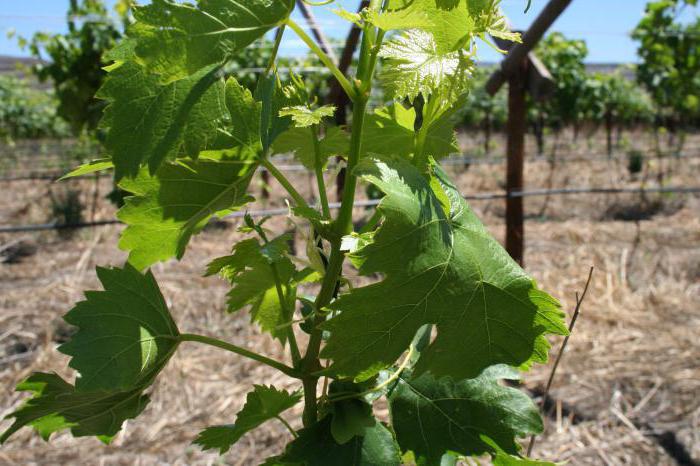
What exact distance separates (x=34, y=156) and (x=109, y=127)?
15636mm

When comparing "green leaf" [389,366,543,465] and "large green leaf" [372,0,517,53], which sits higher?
"large green leaf" [372,0,517,53]

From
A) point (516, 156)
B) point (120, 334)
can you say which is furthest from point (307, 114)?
point (516, 156)

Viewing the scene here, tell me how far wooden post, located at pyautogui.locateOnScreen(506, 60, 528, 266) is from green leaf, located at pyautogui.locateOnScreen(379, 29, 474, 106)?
282 cm

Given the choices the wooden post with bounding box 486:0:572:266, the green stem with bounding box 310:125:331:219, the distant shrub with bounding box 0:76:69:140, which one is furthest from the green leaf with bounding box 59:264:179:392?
the distant shrub with bounding box 0:76:69:140

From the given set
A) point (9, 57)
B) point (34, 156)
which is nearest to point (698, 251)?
point (34, 156)

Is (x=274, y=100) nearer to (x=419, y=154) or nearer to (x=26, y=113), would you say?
(x=419, y=154)

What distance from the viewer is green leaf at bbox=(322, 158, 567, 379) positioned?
21.5 inches

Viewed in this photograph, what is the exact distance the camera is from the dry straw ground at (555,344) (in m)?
2.96

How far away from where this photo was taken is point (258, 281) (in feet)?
2.63

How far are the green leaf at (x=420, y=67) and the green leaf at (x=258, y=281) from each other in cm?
21

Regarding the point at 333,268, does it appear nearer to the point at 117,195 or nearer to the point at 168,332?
the point at 168,332

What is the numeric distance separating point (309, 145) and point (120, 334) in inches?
11.8

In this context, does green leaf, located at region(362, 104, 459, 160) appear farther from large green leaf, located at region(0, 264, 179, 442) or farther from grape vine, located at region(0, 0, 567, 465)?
large green leaf, located at region(0, 264, 179, 442)

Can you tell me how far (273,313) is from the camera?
33.4 inches
